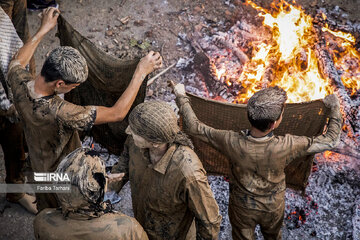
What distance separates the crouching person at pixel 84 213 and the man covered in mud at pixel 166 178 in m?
0.45

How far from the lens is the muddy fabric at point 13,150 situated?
479 centimetres

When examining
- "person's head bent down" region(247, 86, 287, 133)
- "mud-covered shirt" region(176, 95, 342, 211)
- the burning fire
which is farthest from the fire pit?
"person's head bent down" region(247, 86, 287, 133)

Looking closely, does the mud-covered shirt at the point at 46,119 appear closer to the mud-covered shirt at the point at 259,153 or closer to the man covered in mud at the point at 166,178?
the man covered in mud at the point at 166,178

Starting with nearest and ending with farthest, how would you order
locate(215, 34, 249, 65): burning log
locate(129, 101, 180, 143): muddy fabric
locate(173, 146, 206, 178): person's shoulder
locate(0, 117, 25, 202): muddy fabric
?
1. locate(129, 101, 180, 143): muddy fabric
2. locate(173, 146, 206, 178): person's shoulder
3. locate(0, 117, 25, 202): muddy fabric
4. locate(215, 34, 249, 65): burning log

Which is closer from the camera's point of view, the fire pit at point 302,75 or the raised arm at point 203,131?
the raised arm at point 203,131

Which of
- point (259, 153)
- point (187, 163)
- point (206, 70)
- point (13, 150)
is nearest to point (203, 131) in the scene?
point (259, 153)

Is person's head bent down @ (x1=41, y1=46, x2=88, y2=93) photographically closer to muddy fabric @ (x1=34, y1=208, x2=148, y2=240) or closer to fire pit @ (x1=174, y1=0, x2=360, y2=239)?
muddy fabric @ (x1=34, y1=208, x2=148, y2=240)

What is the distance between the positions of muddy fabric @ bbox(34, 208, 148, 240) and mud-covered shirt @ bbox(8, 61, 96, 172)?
1032 millimetres

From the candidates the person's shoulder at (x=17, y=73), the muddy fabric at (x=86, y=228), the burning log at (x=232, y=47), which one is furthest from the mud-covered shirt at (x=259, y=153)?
the burning log at (x=232, y=47)

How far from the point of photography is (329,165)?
5.47m

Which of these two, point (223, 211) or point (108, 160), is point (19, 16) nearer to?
point (108, 160)

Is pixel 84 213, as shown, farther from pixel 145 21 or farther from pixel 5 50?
pixel 145 21

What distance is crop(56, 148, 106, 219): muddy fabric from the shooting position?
254cm

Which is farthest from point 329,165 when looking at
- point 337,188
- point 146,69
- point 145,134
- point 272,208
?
point 145,134
